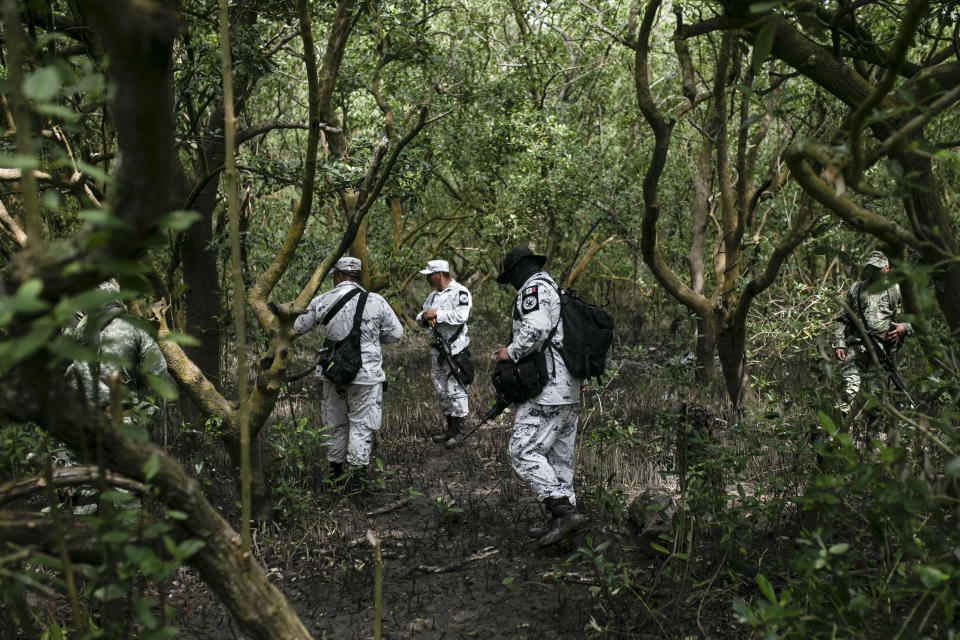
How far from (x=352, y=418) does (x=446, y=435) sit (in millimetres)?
1941

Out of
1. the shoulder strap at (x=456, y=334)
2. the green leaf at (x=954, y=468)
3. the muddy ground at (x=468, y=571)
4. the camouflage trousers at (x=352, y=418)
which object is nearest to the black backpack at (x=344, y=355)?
the camouflage trousers at (x=352, y=418)

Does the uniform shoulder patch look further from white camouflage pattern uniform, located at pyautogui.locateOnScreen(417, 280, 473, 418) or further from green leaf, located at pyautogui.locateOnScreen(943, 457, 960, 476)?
white camouflage pattern uniform, located at pyautogui.locateOnScreen(417, 280, 473, 418)

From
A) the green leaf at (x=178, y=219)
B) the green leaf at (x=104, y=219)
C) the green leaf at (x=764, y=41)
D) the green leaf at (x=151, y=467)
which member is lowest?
the green leaf at (x=151, y=467)

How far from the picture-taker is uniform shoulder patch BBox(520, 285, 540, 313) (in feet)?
13.7

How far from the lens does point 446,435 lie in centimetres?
719

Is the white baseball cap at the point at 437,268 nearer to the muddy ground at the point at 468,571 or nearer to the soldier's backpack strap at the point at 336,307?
the soldier's backpack strap at the point at 336,307

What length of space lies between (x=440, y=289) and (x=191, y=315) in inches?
95.9

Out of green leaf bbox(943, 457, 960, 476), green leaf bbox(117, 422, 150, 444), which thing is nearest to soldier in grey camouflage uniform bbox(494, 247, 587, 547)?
green leaf bbox(943, 457, 960, 476)

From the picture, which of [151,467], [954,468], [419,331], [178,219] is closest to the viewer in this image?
[178,219]

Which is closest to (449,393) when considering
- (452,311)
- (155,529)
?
(452,311)

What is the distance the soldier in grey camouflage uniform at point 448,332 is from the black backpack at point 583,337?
9.77 feet

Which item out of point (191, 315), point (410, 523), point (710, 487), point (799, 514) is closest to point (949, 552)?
point (710, 487)

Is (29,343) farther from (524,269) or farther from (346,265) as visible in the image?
(346,265)

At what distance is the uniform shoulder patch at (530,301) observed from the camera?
13.7 feet
